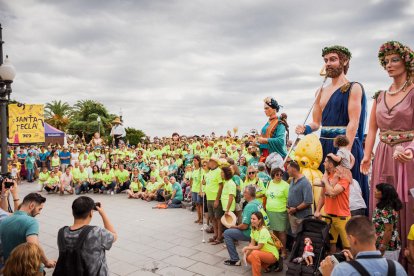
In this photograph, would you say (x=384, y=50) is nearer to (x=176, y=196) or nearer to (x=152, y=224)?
(x=152, y=224)

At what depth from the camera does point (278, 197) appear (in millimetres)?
5262

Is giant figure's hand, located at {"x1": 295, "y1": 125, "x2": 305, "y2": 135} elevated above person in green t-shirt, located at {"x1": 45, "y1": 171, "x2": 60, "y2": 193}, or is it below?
above

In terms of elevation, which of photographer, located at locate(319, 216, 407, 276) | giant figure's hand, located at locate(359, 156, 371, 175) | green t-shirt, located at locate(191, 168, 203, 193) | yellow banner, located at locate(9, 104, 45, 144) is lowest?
green t-shirt, located at locate(191, 168, 203, 193)

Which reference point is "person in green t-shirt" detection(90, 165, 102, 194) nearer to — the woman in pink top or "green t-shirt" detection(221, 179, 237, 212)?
"green t-shirt" detection(221, 179, 237, 212)

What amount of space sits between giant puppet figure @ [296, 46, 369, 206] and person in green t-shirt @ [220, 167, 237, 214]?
7.16 ft

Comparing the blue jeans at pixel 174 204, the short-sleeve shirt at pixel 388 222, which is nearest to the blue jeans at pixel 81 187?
the blue jeans at pixel 174 204

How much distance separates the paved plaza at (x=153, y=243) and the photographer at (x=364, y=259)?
296cm

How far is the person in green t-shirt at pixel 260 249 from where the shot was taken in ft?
14.7

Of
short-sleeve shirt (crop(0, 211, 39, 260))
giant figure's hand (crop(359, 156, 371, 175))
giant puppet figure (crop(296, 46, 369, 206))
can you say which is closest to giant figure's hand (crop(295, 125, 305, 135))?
giant puppet figure (crop(296, 46, 369, 206))

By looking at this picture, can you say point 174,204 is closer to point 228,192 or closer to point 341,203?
point 228,192

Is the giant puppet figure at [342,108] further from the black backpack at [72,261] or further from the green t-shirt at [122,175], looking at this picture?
the green t-shirt at [122,175]

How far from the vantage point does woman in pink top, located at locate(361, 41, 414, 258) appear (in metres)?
3.28

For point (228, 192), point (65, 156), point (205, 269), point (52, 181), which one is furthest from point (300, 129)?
point (65, 156)

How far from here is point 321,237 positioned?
13.2 ft
